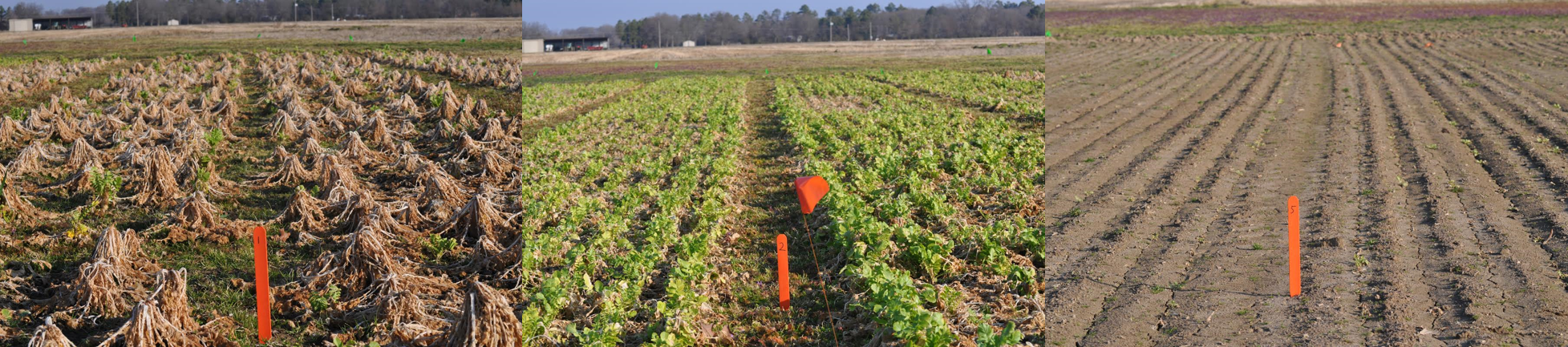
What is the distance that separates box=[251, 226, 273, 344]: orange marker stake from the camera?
5.19m

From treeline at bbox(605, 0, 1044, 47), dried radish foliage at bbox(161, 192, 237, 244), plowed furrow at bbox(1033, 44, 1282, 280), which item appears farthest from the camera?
treeline at bbox(605, 0, 1044, 47)

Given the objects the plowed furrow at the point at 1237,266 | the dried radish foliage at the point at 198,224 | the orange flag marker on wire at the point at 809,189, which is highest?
the orange flag marker on wire at the point at 809,189

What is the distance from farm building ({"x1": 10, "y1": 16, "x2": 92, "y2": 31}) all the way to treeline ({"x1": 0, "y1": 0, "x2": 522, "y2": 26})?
0.51 ft

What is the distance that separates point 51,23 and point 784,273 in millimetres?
13683

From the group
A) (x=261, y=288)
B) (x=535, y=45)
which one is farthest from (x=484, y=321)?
(x=535, y=45)

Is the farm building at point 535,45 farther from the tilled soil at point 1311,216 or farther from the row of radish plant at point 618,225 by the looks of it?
the tilled soil at point 1311,216

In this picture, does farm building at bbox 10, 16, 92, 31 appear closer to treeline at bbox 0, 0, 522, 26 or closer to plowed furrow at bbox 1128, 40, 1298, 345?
treeline at bbox 0, 0, 522, 26

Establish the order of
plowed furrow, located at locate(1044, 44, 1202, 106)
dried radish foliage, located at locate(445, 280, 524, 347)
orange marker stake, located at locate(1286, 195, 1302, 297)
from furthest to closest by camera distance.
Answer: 1. plowed furrow, located at locate(1044, 44, 1202, 106)
2. orange marker stake, located at locate(1286, 195, 1302, 297)
3. dried radish foliage, located at locate(445, 280, 524, 347)

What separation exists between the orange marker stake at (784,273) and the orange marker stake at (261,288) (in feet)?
8.69

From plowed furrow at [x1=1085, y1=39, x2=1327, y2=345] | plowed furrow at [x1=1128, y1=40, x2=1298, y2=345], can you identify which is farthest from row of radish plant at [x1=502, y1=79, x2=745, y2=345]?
plowed furrow at [x1=1128, y1=40, x2=1298, y2=345]

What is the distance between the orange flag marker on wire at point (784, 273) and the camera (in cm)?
550

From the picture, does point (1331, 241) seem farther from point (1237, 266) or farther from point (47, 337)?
point (47, 337)

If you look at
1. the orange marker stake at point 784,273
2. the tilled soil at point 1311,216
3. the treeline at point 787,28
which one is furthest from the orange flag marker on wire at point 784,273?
the treeline at point 787,28

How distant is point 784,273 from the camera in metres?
5.79
